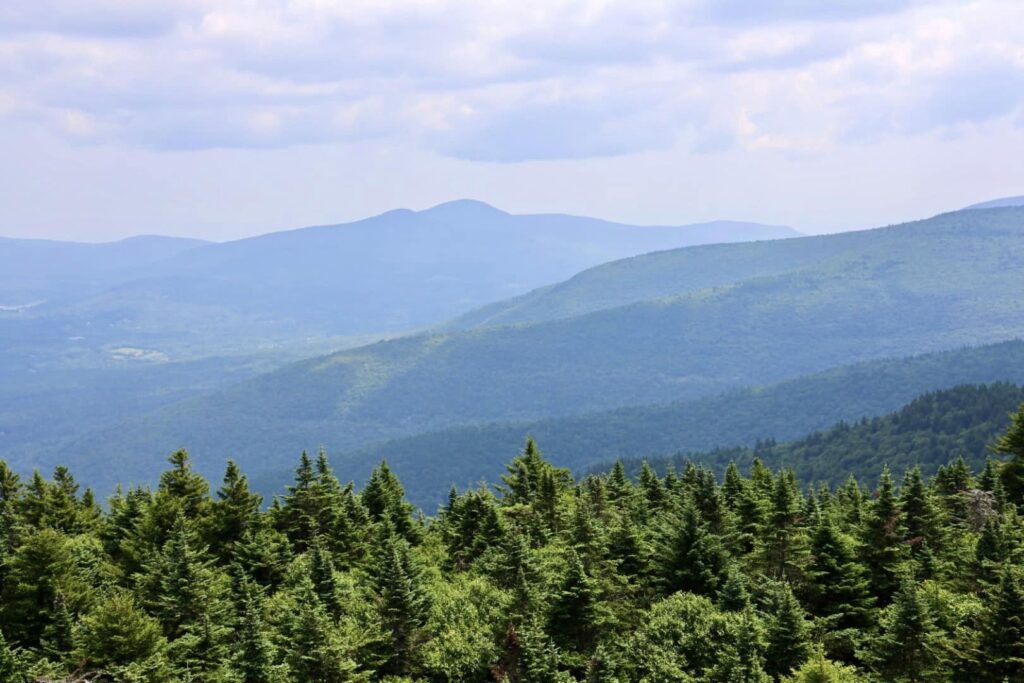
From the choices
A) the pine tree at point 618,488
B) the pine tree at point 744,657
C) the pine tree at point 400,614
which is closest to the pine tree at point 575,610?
the pine tree at point 400,614

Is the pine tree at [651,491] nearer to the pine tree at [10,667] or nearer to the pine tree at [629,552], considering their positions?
the pine tree at [629,552]

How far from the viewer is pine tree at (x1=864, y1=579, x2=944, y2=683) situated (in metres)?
38.3

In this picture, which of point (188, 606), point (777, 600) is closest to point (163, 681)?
point (188, 606)

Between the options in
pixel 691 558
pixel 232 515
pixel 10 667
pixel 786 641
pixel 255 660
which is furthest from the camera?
pixel 232 515

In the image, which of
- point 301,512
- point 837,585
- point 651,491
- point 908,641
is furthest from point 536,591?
point 651,491

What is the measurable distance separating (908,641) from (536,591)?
61.4 feet

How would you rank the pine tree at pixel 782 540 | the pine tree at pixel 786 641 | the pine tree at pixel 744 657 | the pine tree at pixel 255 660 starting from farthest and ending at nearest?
the pine tree at pixel 782 540 → the pine tree at pixel 255 660 → the pine tree at pixel 786 641 → the pine tree at pixel 744 657

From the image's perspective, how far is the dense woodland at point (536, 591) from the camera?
4031cm

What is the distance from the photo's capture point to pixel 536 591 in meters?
48.3

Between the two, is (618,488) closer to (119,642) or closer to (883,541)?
(883,541)

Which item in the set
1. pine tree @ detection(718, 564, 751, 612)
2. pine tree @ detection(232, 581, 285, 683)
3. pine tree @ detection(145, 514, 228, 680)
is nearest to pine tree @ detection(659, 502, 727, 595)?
pine tree @ detection(718, 564, 751, 612)

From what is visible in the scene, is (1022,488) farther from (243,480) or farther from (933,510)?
(243,480)

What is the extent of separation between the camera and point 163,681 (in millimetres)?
40281

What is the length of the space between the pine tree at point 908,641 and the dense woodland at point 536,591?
0.10m
